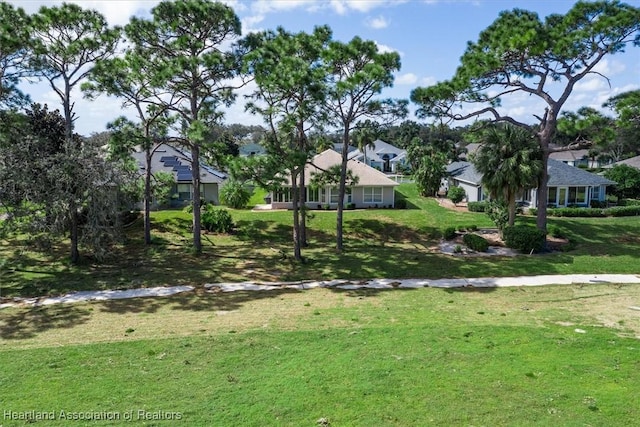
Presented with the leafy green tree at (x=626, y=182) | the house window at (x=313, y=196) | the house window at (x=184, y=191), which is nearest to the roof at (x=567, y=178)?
the leafy green tree at (x=626, y=182)

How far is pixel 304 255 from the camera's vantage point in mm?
23922

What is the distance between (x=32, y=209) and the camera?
18.6 metres

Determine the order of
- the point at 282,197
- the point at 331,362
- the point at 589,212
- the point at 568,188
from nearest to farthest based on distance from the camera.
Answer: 1. the point at 331,362
2. the point at 589,212
3. the point at 568,188
4. the point at 282,197

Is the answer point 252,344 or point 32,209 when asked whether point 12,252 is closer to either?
point 32,209

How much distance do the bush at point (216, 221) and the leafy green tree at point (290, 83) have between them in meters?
7.45

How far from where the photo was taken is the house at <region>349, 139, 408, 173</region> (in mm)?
72125

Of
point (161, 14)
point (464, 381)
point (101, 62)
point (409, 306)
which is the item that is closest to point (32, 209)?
point (101, 62)

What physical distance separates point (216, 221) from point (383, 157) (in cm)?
5203

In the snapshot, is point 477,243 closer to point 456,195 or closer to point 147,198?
point 456,195

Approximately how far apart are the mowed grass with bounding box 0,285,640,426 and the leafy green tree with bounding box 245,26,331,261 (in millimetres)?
9327

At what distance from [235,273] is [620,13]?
69.5ft

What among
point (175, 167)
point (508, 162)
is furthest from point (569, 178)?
point (175, 167)

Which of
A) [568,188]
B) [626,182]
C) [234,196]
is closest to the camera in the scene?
[234,196]

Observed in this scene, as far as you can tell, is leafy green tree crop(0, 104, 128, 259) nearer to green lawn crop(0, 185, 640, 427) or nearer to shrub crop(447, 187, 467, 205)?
green lawn crop(0, 185, 640, 427)
